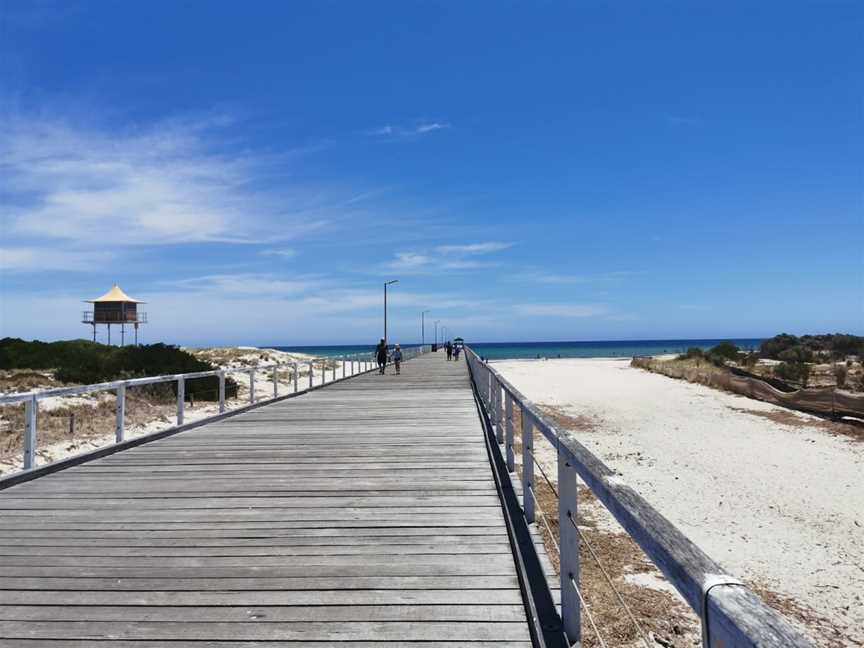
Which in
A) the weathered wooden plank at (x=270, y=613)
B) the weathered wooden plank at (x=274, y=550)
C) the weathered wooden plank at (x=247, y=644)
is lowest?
the weathered wooden plank at (x=247, y=644)

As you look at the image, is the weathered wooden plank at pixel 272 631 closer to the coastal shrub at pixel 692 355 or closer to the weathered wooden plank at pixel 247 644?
the weathered wooden plank at pixel 247 644

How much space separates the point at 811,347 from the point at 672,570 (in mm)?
63598

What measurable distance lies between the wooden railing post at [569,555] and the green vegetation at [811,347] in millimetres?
48069

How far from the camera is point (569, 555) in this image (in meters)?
3.13

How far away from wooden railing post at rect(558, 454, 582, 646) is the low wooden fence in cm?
1962

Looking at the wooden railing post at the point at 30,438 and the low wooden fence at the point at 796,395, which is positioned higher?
the wooden railing post at the point at 30,438

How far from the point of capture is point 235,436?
393 inches

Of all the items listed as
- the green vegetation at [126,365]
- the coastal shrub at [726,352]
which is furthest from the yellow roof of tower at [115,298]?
the coastal shrub at [726,352]

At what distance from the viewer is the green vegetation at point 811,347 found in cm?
4722

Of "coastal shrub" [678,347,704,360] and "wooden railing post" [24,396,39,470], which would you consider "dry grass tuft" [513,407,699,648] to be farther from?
"coastal shrub" [678,347,704,360]

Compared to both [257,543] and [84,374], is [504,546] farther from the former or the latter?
[84,374]

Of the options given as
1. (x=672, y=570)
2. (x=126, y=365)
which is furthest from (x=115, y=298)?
(x=672, y=570)

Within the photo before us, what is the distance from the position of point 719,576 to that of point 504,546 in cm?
323

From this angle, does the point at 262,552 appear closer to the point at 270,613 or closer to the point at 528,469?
the point at 270,613
